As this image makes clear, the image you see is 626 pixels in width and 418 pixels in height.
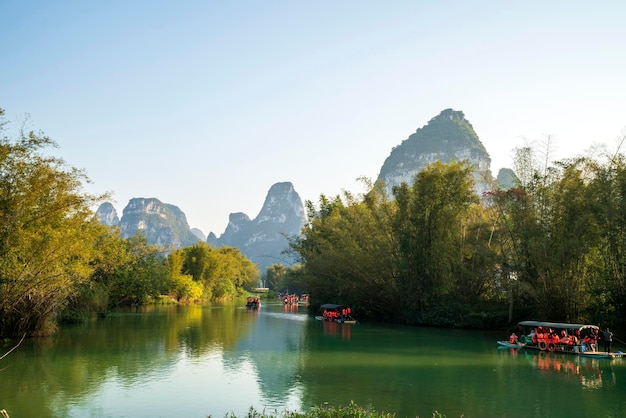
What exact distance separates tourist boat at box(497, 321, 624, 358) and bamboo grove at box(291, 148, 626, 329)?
3.57 m

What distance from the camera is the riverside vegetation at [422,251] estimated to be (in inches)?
934

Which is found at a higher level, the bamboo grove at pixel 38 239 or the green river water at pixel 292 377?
the bamboo grove at pixel 38 239

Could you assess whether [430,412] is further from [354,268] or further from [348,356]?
[354,268]

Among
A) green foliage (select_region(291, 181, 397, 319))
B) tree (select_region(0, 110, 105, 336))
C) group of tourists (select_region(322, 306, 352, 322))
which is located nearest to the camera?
tree (select_region(0, 110, 105, 336))

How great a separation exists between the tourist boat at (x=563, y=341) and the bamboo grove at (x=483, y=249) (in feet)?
11.7

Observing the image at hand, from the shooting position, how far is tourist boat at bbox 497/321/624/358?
964 inches

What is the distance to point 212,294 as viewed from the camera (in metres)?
90.9

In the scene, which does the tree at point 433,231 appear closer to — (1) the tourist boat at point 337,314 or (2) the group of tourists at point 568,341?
(1) the tourist boat at point 337,314

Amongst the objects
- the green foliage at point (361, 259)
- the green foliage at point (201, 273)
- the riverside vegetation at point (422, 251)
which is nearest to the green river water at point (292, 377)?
the riverside vegetation at point (422, 251)

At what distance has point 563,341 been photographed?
2548cm

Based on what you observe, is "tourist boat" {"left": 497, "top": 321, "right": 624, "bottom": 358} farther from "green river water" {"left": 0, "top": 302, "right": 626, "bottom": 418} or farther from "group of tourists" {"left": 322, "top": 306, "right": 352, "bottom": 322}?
"group of tourists" {"left": 322, "top": 306, "right": 352, "bottom": 322}

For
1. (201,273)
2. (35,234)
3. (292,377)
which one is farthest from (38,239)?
(201,273)

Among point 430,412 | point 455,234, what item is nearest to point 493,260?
point 455,234

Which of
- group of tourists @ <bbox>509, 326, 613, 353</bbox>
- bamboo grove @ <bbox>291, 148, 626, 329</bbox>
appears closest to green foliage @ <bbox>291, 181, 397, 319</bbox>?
bamboo grove @ <bbox>291, 148, 626, 329</bbox>
